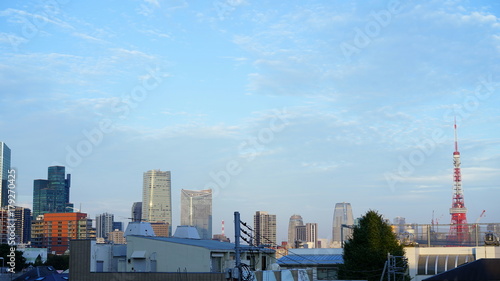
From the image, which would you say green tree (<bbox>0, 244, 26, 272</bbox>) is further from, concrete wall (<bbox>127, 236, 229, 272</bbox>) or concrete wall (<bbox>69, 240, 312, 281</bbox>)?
concrete wall (<bbox>69, 240, 312, 281</bbox>)

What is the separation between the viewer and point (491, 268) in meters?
35.1

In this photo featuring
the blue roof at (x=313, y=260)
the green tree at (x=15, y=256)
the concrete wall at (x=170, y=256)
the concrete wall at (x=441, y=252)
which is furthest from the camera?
the green tree at (x=15, y=256)

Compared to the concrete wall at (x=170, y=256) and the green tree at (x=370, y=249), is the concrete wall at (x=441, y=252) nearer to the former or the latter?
the green tree at (x=370, y=249)

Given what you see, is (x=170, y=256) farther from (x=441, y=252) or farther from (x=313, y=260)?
(x=313, y=260)

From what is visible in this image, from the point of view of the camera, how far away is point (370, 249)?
67312 millimetres

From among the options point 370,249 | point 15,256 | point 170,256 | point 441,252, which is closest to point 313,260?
point 441,252

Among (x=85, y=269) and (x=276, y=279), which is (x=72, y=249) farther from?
(x=276, y=279)

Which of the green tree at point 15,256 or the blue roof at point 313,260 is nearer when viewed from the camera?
the blue roof at point 313,260

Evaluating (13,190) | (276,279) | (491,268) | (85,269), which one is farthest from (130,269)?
(491,268)

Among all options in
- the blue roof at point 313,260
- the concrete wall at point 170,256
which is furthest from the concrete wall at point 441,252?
the concrete wall at point 170,256

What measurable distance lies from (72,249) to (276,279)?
2035 cm

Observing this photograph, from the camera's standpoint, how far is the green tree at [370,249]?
66500 mm

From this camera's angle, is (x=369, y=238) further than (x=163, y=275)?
Yes

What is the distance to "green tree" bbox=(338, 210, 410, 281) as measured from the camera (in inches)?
2618
